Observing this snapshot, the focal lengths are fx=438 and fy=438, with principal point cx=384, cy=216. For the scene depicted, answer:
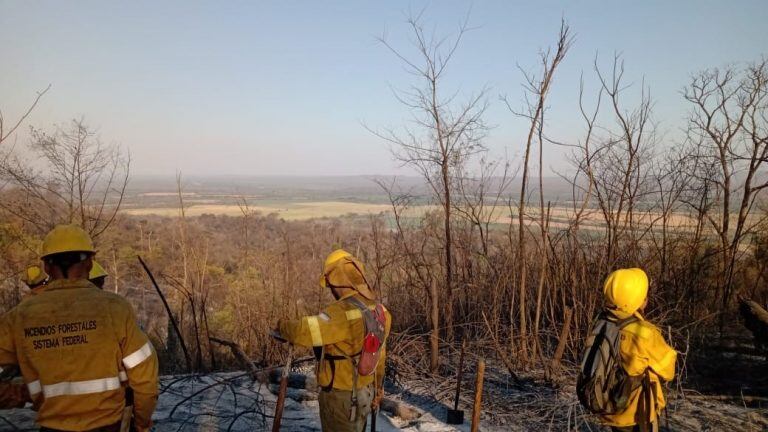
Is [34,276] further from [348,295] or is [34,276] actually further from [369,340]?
[369,340]

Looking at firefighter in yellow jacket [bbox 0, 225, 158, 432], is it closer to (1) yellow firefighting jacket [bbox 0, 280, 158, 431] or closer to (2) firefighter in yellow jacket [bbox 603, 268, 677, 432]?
(1) yellow firefighting jacket [bbox 0, 280, 158, 431]

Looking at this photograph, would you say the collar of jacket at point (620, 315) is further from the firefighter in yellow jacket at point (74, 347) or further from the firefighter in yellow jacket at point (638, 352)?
the firefighter in yellow jacket at point (74, 347)

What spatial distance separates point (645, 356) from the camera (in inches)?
113

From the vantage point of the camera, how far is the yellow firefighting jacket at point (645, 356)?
2.88m

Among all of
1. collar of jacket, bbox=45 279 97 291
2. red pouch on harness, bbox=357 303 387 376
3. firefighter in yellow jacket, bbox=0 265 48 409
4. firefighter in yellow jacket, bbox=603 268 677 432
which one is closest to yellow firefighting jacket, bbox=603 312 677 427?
firefighter in yellow jacket, bbox=603 268 677 432

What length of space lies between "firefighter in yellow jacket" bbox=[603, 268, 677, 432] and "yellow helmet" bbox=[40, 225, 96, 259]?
3.34m

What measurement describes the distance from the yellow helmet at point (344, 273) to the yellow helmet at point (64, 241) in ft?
4.88

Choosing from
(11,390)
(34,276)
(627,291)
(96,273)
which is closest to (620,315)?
(627,291)

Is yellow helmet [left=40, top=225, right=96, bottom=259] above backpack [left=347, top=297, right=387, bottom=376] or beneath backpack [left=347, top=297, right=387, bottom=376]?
above

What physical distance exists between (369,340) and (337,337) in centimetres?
26

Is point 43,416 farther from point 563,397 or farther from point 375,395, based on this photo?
point 563,397

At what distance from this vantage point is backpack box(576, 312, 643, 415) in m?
2.92

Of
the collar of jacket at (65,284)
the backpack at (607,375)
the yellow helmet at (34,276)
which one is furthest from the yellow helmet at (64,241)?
the backpack at (607,375)

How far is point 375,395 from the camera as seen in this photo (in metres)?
3.61
